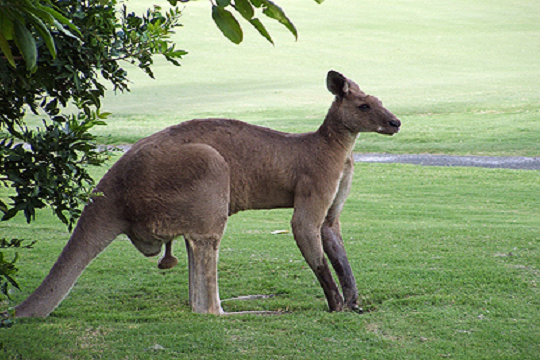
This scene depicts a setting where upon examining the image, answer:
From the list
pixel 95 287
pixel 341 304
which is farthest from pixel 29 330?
pixel 341 304

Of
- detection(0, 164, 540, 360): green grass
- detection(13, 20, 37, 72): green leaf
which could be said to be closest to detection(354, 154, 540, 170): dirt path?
detection(0, 164, 540, 360): green grass

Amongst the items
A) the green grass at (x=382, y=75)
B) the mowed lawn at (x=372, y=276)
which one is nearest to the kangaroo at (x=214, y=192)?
the mowed lawn at (x=372, y=276)

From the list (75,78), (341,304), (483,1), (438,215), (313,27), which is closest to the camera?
(75,78)

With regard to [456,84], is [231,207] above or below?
above

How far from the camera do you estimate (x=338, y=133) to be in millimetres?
5645

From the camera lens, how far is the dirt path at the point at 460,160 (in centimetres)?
1578

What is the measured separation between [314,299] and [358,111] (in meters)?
1.54

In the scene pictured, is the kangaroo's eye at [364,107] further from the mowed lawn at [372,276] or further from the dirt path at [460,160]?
the dirt path at [460,160]

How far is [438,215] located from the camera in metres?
9.92

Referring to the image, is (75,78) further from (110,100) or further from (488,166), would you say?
(110,100)

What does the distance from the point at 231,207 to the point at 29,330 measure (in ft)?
5.57

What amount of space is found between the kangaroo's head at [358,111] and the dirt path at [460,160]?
35.2 ft

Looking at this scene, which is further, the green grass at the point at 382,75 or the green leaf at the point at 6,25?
the green grass at the point at 382,75

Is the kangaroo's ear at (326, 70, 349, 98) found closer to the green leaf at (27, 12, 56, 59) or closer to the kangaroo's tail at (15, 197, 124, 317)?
the kangaroo's tail at (15, 197, 124, 317)
